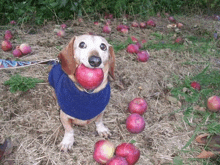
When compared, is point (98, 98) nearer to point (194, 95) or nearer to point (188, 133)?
point (188, 133)

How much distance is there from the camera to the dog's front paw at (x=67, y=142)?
2.10 m

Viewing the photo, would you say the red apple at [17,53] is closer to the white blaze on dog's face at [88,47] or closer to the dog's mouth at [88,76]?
the white blaze on dog's face at [88,47]

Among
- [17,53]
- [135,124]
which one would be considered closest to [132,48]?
[135,124]

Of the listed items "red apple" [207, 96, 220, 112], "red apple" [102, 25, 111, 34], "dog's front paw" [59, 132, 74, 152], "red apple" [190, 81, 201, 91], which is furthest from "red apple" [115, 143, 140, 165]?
"red apple" [102, 25, 111, 34]

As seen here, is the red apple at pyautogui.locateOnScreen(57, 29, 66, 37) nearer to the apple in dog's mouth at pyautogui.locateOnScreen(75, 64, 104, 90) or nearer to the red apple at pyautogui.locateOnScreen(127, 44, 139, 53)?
the red apple at pyautogui.locateOnScreen(127, 44, 139, 53)

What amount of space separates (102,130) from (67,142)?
1.37 ft

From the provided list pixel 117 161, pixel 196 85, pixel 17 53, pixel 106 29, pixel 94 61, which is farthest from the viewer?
pixel 106 29

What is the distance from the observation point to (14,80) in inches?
107

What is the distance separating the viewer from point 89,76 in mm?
1643

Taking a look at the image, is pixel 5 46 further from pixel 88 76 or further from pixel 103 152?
pixel 103 152

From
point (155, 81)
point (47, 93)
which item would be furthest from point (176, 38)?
point (47, 93)

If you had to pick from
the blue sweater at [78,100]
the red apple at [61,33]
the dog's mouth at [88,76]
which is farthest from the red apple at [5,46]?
the dog's mouth at [88,76]

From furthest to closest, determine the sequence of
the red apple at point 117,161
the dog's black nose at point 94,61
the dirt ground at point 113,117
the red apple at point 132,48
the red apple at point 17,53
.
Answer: the red apple at point 132,48
the red apple at point 17,53
the dirt ground at point 113,117
the red apple at point 117,161
the dog's black nose at point 94,61

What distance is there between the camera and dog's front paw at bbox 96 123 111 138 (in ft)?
7.57
